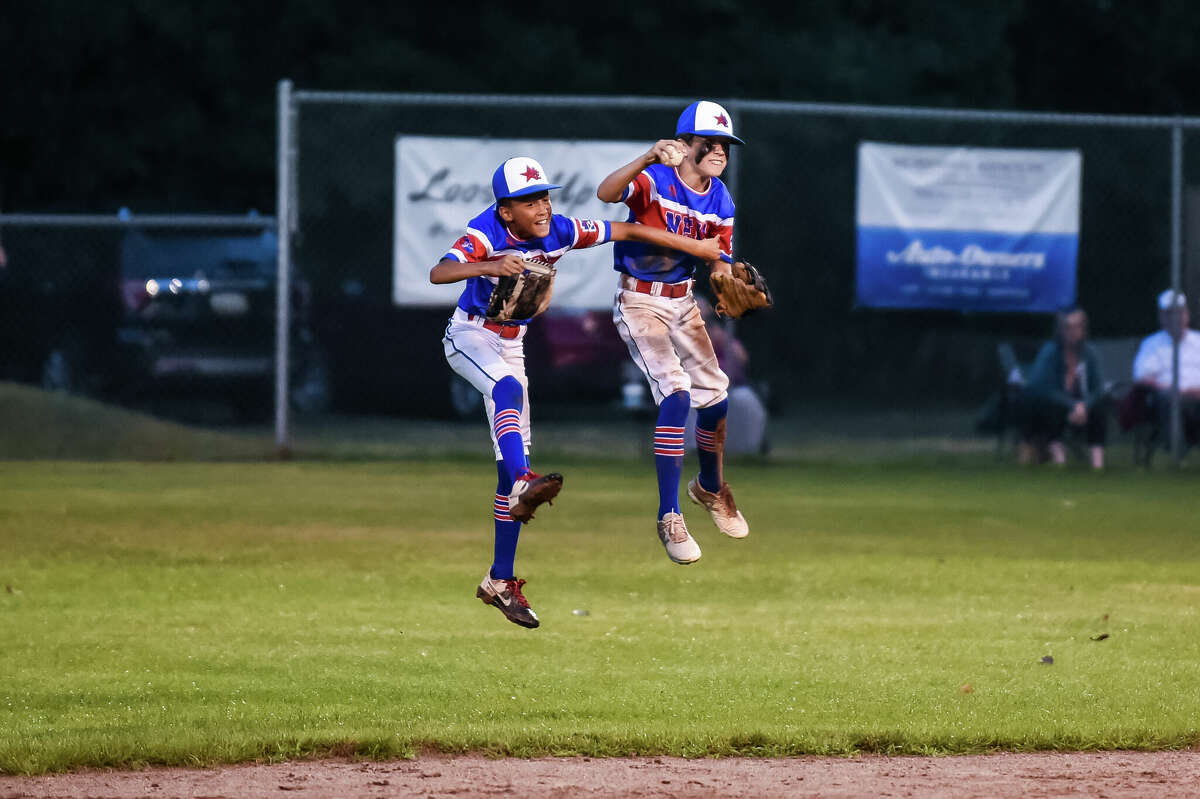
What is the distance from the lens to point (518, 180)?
23.9ft

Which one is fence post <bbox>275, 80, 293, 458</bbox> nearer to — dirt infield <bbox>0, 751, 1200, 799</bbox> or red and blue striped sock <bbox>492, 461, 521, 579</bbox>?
red and blue striped sock <bbox>492, 461, 521, 579</bbox>

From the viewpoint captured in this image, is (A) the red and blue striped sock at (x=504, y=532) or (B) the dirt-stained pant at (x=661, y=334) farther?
(B) the dirt-stained pant at (x=661, y=334)

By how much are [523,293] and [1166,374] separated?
37.0 feet

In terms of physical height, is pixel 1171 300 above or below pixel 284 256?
below

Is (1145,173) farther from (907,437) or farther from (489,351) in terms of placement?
(489,351)

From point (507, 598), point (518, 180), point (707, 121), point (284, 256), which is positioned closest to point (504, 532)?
point (507, 598)

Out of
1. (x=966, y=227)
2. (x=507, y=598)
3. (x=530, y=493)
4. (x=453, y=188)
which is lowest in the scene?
(x=507, y=598)

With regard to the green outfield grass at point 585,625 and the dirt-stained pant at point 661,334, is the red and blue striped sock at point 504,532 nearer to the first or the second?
the green outfield grass at point 585,625

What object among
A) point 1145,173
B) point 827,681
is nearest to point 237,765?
point 827,681

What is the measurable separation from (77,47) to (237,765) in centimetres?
2393

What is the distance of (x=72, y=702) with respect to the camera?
302 inches

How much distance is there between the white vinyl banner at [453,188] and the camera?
54.7 ft

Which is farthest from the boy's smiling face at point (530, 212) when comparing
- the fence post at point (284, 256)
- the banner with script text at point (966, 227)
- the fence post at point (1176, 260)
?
the fence post at point (1176, 260)

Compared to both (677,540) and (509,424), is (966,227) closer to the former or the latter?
(677,540)
